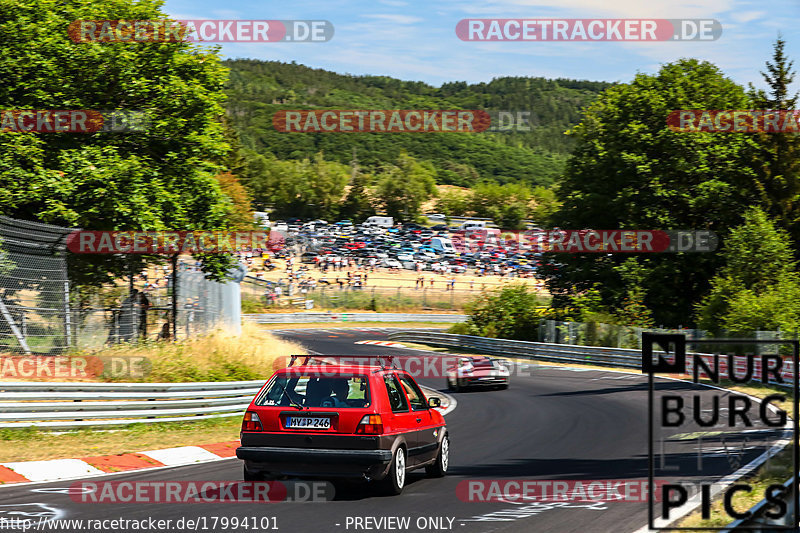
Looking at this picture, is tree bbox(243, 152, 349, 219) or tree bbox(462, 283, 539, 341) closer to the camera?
tree bbox(462, 283, 539, 341)

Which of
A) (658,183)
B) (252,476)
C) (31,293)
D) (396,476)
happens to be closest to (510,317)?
(658,183)

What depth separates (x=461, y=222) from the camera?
124 metres

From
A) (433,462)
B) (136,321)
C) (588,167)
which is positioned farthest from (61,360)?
(588,167)

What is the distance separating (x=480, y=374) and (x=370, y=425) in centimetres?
1897

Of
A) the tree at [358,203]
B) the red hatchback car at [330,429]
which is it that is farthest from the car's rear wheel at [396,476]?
the tree at [358,203]

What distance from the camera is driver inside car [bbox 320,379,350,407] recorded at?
32.2 feet

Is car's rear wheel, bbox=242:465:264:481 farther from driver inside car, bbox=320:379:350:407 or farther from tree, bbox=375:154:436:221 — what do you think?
tree, bbox=375:154:436:221

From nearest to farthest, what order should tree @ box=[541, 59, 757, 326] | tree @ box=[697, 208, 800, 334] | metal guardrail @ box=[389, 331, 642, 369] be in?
tree @ box=[697, 208, 800, 334] < metal guardrail @ box=[389, 331, 642, 369] < tree @ box=[541, 59, 757, 326]

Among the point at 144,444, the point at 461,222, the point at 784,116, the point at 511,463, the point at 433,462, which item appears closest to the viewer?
the point at 433,462

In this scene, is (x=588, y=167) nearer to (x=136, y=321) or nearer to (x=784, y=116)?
(x=784, y=116)

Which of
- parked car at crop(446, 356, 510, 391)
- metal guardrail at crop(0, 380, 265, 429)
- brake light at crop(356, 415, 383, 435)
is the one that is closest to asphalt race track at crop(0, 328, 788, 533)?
brake light at crop(356, 415, 383, 435)

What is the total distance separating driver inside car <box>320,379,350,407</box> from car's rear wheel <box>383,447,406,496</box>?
83cm

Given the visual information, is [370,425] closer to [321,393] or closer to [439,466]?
[321,393]

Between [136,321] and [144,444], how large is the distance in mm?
7773
